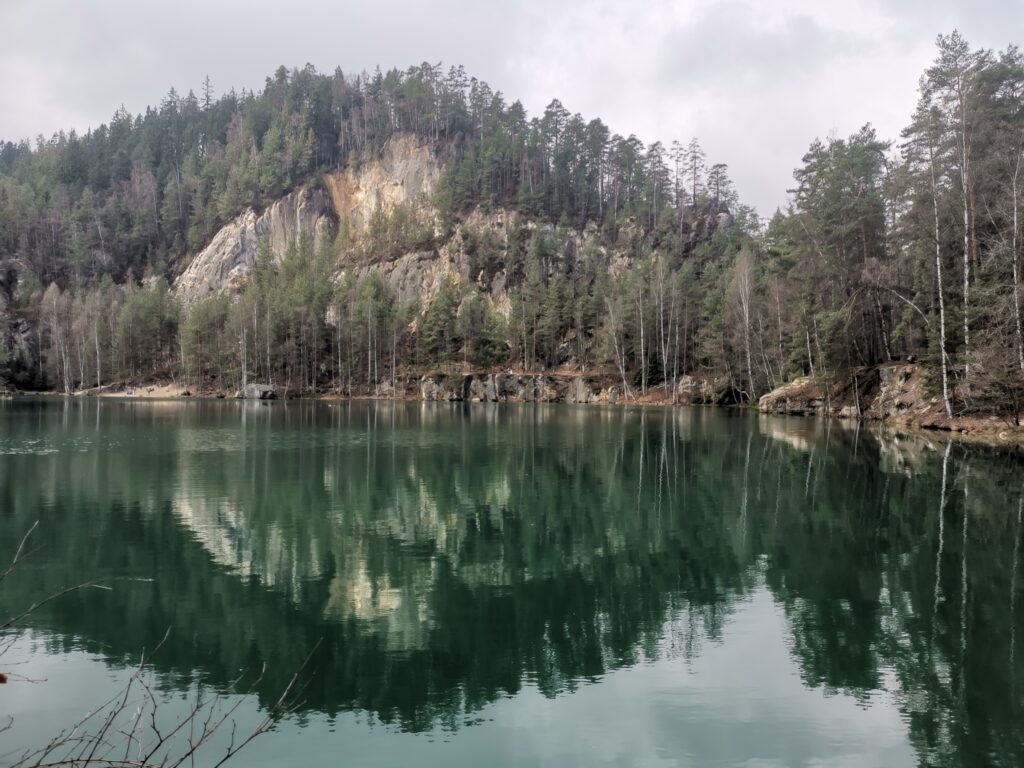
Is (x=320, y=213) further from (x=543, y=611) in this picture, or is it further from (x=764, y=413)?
(x=543, y=611)

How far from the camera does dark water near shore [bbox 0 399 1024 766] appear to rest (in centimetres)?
736

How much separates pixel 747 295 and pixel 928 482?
48472mm

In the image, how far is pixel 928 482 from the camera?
22.4 m

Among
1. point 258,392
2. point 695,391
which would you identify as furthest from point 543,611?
point 258,392

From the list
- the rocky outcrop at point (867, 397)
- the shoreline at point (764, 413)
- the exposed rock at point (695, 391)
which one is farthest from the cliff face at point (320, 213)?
the rocky outcrop at point (867, 397)

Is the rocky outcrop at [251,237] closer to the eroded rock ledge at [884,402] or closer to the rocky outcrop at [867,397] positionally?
the rocky outcrop at [867,397]

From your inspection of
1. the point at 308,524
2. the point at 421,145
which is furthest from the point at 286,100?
the point at 308,524

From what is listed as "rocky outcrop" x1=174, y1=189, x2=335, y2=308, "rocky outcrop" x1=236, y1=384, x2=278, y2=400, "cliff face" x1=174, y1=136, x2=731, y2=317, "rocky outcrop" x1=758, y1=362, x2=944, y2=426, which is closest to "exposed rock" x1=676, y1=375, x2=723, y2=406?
"rocky outcrop" x1=758, y1=362, x2=944, y2=426

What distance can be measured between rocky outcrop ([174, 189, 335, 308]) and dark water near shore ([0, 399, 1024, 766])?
110320mm

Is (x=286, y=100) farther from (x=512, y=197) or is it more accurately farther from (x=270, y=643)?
(x=270, y=643)

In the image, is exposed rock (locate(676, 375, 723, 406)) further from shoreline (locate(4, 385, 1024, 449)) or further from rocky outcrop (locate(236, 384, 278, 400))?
rocky outcrop (locate(236, 384, 278, 400))

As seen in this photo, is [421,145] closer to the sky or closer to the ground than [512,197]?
closer to the sky

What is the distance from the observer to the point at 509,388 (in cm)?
9019

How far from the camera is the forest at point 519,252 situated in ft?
119
